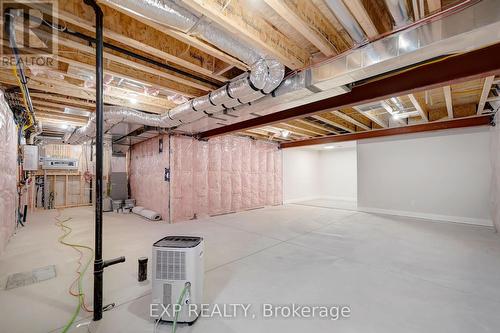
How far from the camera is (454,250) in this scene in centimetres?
296

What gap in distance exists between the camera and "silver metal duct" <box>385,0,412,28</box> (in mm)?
1480

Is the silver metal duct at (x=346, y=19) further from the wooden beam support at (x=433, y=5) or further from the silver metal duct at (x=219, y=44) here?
the silver metal duct at (x=219, y=44)

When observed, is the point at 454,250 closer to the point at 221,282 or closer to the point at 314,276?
the point at 314,276

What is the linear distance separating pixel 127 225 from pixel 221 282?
10.6 ft

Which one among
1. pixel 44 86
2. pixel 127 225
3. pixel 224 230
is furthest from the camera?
pixel 127 225

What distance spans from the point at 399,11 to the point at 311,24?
62 centimetres

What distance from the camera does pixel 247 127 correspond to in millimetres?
4016

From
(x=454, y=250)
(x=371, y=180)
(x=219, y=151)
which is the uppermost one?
(x=219, y=151)

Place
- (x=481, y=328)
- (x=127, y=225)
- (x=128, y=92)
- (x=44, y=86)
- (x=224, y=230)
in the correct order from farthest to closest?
(x=127, y=225) < (x=224, y=230) < (x=128, y=92) < (x=44, y=86) < (x=481, y=328)

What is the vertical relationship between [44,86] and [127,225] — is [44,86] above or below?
above

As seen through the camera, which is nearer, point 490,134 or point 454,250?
point 454,250

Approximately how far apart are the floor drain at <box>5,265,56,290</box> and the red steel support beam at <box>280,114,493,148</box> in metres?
6.30

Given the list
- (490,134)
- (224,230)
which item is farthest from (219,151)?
(490,134)

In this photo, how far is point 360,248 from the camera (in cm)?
305
